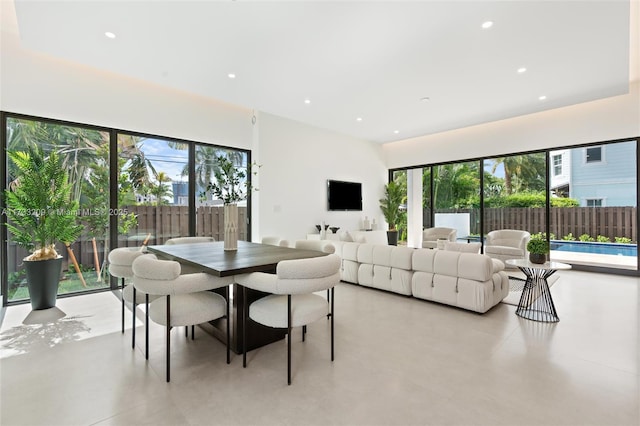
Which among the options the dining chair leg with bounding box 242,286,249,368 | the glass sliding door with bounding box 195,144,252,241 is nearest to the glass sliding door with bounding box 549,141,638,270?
the glass sliding door with bounding box 195,144,252,241

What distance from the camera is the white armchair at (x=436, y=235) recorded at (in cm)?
729

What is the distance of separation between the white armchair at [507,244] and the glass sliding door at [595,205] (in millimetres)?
836

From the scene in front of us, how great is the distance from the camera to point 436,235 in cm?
761

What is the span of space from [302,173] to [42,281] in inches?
188

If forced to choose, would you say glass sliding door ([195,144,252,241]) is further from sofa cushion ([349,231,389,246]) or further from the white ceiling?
sofa cushion ([349,231,389,246])

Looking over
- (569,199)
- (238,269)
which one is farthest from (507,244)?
(238,269)

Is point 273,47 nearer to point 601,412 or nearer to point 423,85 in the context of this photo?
point 423,85

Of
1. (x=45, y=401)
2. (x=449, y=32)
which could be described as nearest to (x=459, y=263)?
(x=449, y=32)

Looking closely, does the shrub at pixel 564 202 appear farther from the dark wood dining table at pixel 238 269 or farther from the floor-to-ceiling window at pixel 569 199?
the dark wood dining table at pixel 238 269

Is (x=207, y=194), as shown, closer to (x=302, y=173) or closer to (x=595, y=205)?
(x=302, y=173)

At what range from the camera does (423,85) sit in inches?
185

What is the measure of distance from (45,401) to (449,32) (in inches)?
189

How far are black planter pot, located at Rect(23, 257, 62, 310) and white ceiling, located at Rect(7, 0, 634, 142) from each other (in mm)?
2634

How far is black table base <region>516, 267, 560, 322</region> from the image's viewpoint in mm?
3342
